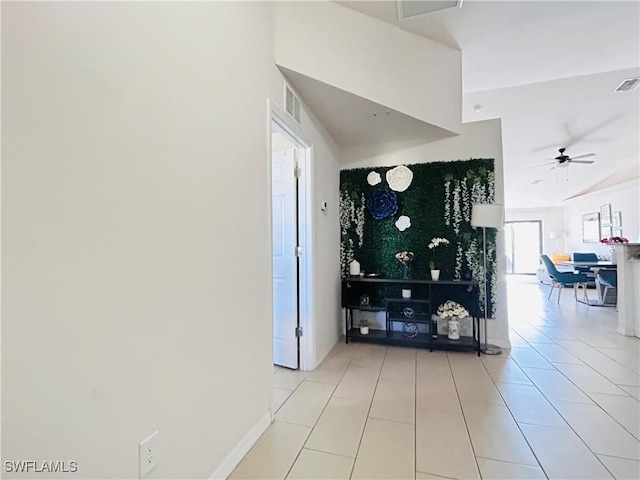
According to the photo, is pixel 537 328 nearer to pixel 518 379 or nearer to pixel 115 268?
pixel 518 379

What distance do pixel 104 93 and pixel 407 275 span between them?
3.26 metres

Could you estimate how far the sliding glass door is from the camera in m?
10.9

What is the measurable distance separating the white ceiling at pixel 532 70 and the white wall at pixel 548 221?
4639 mm

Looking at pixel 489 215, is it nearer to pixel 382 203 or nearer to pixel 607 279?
pixel 382 203

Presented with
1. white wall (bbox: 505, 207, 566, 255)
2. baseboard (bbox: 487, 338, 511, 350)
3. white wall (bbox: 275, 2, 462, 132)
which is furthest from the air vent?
white wall (bbox: 505, 207, 566, 255)

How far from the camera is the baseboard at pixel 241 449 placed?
1.48 metres

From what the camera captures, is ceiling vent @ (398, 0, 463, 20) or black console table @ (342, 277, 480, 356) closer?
ceiling vent @ (398, 0, 463, 20)

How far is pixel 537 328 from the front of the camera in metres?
4.13

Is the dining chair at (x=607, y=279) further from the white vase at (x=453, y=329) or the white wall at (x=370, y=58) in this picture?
the white wall at (x=370, y=58)

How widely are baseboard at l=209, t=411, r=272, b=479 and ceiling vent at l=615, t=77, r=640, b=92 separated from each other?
227 inches

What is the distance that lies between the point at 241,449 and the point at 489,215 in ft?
9.75

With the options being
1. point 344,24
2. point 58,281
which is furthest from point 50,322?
point 344,24

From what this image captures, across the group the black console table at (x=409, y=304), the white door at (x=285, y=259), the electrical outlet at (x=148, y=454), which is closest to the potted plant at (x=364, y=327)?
the black console table at (x=409, y=304)

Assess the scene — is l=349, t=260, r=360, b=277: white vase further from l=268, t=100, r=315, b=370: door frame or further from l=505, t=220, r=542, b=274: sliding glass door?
l=505, t=220, r=542, b=274: sliding glass door
